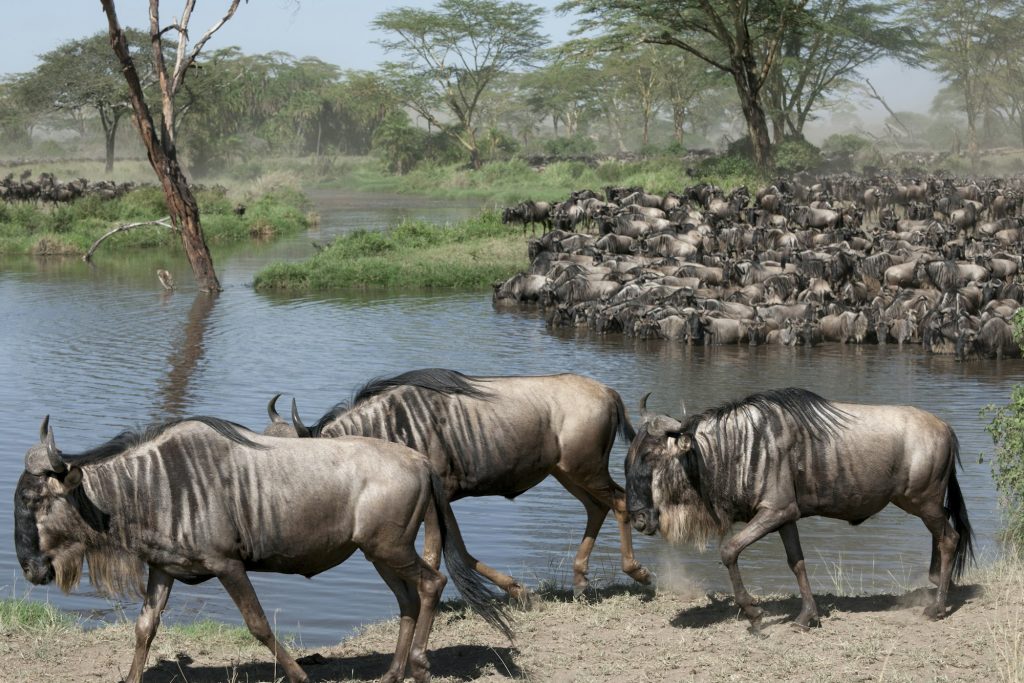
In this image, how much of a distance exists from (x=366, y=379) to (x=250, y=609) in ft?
36.2

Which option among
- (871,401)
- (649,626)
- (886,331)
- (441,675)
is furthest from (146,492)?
(886,331)

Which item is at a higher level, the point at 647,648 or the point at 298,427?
the point at 298,427

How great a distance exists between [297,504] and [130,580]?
83cm

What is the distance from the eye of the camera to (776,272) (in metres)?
24.0

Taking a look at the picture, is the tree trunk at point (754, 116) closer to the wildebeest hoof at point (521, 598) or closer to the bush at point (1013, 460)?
the bush at point (1013, 460)

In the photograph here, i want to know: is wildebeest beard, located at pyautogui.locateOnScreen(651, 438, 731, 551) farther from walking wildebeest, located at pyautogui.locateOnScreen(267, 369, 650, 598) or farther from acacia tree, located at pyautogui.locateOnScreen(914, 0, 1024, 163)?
acacia tree, located at pyautogui.locateOnScreen(914, 0, 1024, 163)

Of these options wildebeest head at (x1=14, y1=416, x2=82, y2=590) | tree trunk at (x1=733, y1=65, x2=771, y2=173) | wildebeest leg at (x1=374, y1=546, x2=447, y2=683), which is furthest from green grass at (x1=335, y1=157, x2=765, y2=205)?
wildebeest head at (x1=14, y1=416, x2=82, y2=590)

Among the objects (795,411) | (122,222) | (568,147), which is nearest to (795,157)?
(122,222)

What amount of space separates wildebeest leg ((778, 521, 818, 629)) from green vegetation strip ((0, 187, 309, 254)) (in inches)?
1216

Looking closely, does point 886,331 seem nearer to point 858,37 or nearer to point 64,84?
point 858,37

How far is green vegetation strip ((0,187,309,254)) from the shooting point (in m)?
35.6

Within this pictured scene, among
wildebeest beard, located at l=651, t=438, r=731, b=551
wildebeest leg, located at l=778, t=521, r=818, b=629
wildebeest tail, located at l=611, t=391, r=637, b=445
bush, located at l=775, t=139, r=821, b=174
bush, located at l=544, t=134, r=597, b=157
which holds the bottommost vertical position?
wildebeest leg, located at l=778, t=521, r=818, b=629

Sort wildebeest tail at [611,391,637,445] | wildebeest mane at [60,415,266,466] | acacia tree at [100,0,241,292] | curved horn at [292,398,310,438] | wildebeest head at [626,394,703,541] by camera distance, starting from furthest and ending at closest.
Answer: acacia tree at [100,0,241,292] → wildebeest tail at [611,391,637,445] → wildebeest head at [626,394,703,541] → curved horn at [292,398,310,438] → wildebeest mane at [60,415,266,466]

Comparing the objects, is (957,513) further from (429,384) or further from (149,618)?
(149,618)
